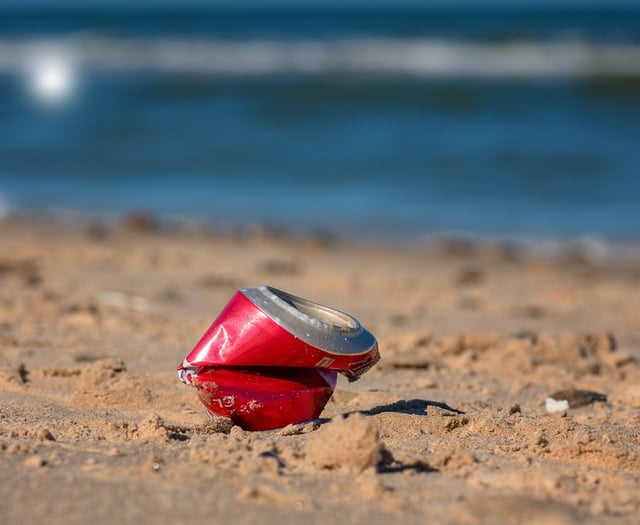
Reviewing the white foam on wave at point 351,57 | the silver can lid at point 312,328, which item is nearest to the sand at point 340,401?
the silver can lid at point 312,328

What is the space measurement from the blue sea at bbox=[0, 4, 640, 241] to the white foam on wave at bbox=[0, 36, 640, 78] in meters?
0.08

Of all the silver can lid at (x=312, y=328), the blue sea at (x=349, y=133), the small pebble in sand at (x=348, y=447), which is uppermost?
the silver can lid at (x=312, y=328)

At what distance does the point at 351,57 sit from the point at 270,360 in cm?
1865

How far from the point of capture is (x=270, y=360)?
2.65 metres

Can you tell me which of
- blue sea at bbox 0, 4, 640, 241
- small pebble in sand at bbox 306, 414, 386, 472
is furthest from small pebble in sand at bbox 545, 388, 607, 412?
blue sea at bbox 0, 4, 640, 241

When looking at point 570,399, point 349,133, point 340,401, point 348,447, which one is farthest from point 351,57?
point 348,447

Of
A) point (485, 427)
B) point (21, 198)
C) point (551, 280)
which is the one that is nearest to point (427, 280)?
point (551, 280)

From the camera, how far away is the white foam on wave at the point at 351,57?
18.1 m

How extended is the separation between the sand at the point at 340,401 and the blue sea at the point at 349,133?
83.2 inches

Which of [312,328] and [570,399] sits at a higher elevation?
[312,328]

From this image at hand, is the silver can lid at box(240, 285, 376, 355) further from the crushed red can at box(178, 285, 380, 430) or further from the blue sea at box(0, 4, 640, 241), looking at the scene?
the blue sea at box(0, 4, 640, 241)

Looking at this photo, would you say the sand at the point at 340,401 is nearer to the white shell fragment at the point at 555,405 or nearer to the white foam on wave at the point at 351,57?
the white shell fragment at the point at 555,405

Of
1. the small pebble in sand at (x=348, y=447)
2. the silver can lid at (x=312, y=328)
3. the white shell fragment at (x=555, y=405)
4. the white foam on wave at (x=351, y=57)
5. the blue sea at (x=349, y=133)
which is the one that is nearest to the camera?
the small pebble in sand at (x=348, y=447)

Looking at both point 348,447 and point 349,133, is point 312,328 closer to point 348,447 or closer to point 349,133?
point 348,447
